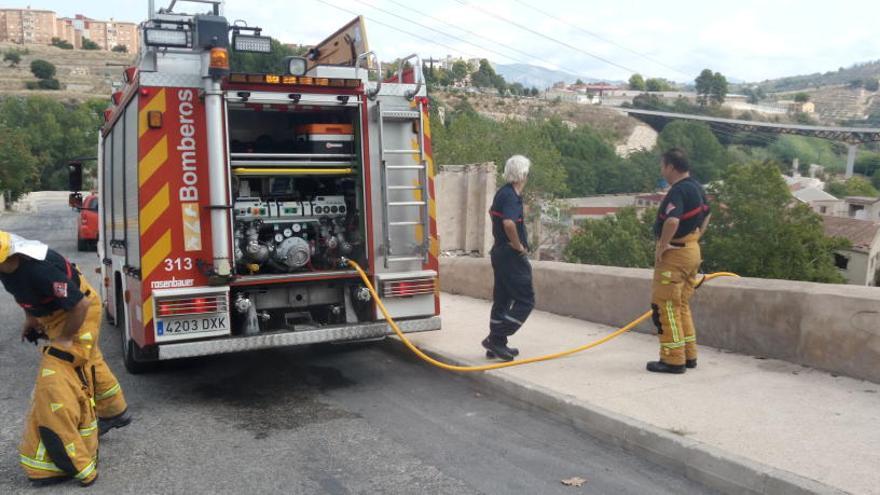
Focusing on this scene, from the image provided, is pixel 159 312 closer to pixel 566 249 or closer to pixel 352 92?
pixel 352 92

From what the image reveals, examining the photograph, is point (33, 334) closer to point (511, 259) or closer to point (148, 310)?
point (148, 310)

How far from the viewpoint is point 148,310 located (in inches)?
227

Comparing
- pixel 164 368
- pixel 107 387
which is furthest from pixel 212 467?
pixel 164 368


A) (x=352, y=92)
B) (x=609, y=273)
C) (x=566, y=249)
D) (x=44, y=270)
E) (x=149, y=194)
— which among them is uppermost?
(x=352, y=92)

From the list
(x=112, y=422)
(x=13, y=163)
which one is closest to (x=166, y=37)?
(x=112, y=422)

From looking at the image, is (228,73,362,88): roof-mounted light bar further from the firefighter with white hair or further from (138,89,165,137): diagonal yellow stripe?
the firefighter with white hair

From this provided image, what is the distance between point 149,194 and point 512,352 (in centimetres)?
333

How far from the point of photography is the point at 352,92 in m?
6.49

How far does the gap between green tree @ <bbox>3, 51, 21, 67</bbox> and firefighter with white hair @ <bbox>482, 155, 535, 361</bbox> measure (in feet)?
509

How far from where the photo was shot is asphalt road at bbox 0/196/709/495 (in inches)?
173

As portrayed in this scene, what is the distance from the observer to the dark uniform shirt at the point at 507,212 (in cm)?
646

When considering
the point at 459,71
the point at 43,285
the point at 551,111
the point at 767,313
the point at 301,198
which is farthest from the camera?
the point at 551,111

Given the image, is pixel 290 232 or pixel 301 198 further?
pixel 301 198

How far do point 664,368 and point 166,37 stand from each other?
185 inches
